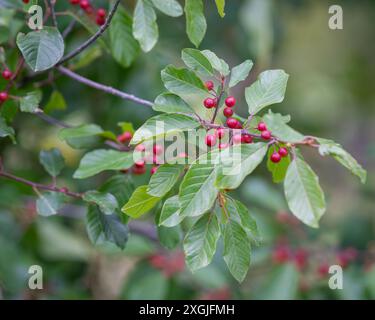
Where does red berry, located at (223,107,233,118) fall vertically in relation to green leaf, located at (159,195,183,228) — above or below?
above

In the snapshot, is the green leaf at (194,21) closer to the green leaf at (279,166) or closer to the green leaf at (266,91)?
the green leaf at (266,91)

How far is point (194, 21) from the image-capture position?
1.16 m

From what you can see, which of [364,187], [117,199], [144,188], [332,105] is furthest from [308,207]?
[332,105]

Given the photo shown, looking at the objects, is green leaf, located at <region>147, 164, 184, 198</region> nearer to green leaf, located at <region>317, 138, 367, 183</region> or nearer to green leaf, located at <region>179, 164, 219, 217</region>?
green leaf, located at <region>179, 164, 219, 217</region>

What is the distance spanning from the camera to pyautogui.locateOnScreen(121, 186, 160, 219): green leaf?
1.06 metres

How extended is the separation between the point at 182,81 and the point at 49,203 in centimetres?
37

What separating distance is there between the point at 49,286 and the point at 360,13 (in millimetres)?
2350

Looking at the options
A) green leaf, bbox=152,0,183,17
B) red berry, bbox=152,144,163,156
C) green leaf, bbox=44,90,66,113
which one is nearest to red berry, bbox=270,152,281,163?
red berry, bbox=152,144,163,156

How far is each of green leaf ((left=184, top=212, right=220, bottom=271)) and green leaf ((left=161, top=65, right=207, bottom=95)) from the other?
0.23 m

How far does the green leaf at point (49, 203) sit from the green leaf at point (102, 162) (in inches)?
2.4

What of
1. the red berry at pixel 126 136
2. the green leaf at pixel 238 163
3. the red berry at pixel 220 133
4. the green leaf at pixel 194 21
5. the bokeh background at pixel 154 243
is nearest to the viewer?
the green leaf at pixel 238 163

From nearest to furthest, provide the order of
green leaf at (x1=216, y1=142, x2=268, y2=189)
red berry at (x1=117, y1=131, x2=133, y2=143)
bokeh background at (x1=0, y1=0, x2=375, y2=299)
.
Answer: green leaf at (x1=216, y1=142, x2=268, y2=189) < red berry at (x1=117, y1=131, x2=133, y2=143) < bokeh background at (x1=0, y1=0, x2=375, y2=299)

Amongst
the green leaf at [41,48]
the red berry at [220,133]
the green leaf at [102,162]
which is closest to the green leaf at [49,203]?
the green leaf at [102,162]

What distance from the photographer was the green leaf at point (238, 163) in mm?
902
